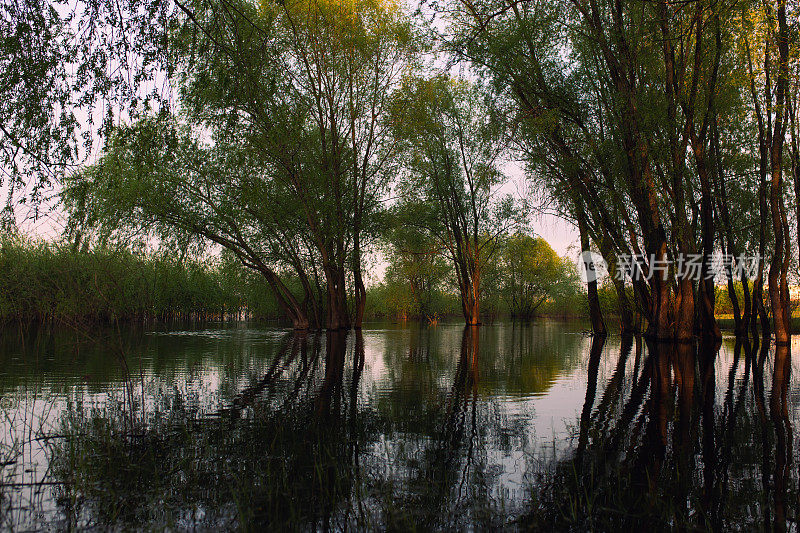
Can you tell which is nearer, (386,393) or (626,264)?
(386,393)

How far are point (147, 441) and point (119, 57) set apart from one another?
4.21 m

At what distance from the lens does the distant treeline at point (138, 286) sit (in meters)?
16.2

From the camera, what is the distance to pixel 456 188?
114ft

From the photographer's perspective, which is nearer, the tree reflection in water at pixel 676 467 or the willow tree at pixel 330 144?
the tree reflection in water at pixel 676 467

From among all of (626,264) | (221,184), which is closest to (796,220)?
(626,264)

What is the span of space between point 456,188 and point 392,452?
3099 cm

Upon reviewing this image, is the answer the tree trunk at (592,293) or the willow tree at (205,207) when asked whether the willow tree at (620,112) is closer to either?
the tree trunk at (592,293)

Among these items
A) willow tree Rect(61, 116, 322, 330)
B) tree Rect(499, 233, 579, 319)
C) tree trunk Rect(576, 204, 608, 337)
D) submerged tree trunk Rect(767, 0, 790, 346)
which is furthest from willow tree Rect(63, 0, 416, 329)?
tree Rect(499, 233, 579, 319)

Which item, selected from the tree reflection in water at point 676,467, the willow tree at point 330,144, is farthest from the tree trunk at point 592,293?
the tree reflection in water at point 676,467

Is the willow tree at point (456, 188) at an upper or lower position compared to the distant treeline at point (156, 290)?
upper

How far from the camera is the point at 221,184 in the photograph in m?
26.0

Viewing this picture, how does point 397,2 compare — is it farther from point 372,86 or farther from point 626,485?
point 626,485

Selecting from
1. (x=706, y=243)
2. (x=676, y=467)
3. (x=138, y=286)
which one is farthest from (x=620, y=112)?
(x=138, y=286)

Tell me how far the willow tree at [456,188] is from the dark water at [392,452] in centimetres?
2334
